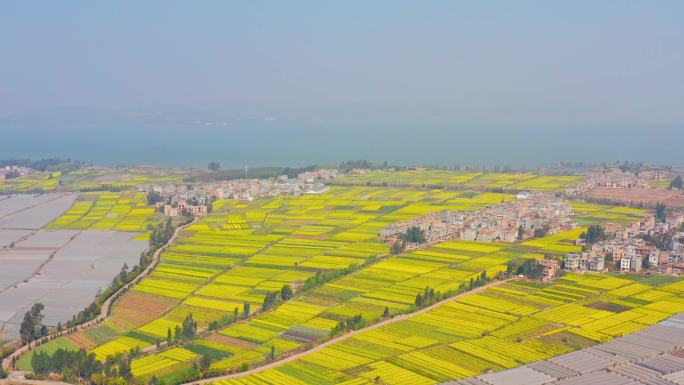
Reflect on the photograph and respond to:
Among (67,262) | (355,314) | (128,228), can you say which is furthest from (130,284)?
(128,228)

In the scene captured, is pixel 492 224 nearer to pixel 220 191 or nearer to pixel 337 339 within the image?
pixel 337 339

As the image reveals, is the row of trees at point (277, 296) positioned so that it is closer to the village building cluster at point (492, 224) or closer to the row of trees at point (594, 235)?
the village building cluster at point (492, 224)

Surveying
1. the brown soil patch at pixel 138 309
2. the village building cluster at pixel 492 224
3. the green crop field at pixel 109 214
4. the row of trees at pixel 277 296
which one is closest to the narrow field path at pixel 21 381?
the brown soil patch at pixel 138 309

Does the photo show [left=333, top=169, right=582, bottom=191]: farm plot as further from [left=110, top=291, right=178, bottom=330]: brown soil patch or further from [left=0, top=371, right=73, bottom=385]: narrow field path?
[left=0, top=371, right=73, bottom=385]: narrow field path

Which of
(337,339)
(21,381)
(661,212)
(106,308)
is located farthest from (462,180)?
(21,381)

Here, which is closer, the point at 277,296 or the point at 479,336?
the point at 479,336

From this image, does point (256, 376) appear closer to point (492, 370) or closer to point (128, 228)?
point (492, 370)

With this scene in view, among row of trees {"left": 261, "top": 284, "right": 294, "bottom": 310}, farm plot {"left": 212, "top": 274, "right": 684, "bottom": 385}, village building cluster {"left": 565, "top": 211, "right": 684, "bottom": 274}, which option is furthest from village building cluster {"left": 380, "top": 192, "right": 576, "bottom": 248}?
row of trees {"left": 261, "top": 284, "right": 294, "bottom": 310}
